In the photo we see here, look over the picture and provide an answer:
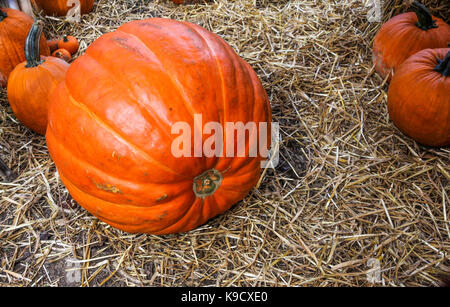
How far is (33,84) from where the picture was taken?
2.52 metres

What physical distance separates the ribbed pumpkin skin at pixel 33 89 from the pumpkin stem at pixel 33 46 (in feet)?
0.16

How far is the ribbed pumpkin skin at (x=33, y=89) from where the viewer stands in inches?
99.3

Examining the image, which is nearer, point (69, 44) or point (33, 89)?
point (33, 89)

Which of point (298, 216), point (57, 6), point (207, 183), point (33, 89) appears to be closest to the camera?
point (207, 183)

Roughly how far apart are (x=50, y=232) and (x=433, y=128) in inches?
95.7

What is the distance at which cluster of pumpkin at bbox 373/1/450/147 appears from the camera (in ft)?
7.76

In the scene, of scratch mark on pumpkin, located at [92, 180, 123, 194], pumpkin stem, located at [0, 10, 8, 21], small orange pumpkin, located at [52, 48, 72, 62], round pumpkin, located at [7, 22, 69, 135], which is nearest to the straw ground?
round pumpkin, located at [7, 22, 69, 135]

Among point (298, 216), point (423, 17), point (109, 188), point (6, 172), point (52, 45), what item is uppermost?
point (423, 17)

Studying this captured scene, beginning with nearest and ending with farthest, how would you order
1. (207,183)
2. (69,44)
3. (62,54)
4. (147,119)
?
(147,119)
(207,183)
(62,54)
(69,44)

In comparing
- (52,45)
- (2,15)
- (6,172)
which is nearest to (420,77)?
(6,172)

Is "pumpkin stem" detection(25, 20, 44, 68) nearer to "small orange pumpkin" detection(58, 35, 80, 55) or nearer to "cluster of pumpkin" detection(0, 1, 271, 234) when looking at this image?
"small orange pumpkin" detection(58, 35, 80, 55)

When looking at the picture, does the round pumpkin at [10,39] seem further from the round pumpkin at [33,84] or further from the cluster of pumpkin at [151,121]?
the cluster of pumpkin at [151,121]

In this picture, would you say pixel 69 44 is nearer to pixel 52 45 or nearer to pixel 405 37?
pixel 52 45

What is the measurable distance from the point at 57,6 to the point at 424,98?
3405 millimetres
